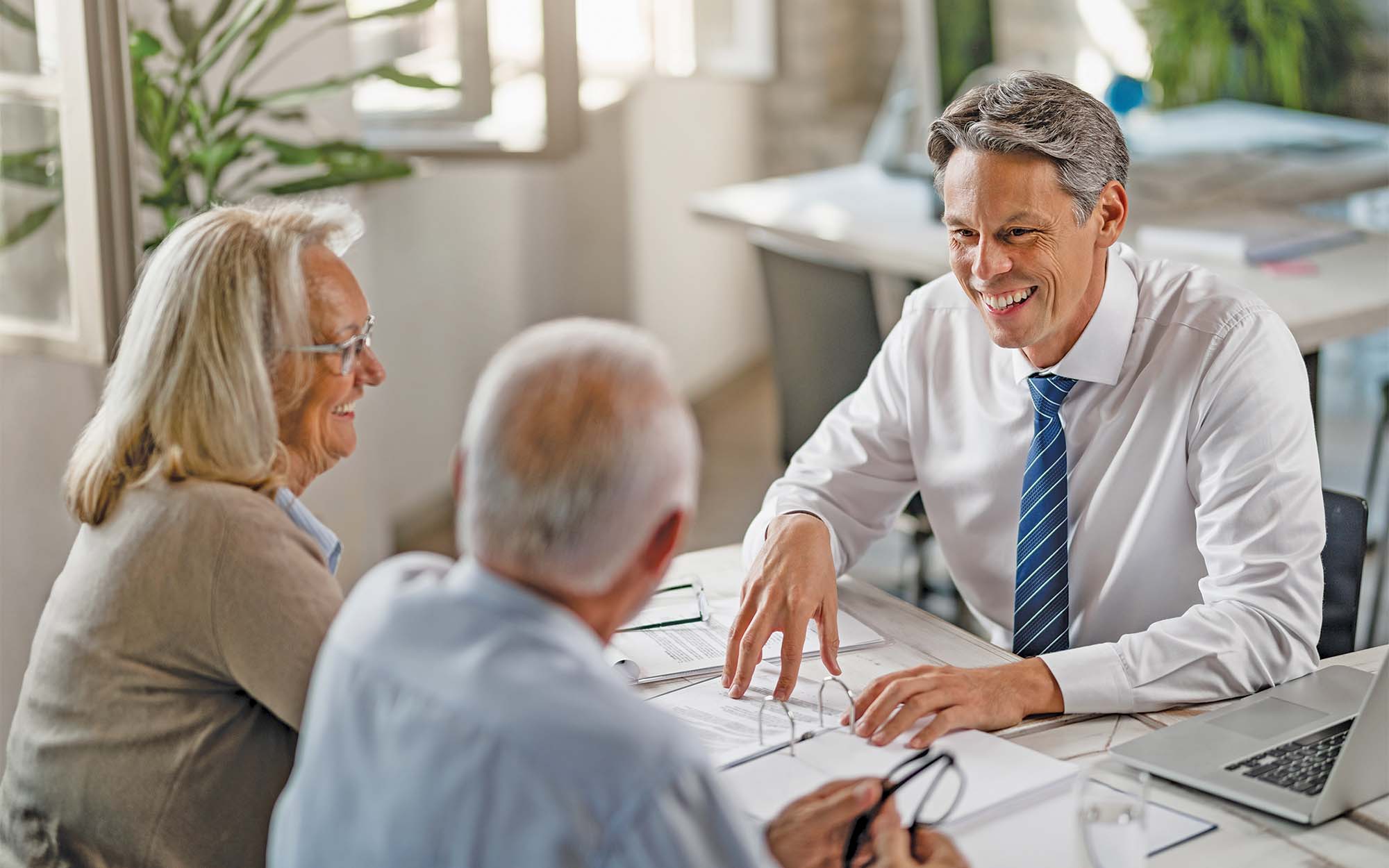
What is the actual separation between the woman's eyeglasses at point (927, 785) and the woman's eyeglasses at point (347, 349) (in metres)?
0.68

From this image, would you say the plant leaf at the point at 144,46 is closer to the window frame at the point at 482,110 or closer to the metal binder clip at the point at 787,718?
the window frame at the point at 482,110

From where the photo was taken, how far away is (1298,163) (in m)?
4.04

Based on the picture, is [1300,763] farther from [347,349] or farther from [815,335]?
[815,335]

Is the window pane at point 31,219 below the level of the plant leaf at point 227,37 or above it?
below

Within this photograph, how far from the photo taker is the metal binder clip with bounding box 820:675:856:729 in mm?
1373

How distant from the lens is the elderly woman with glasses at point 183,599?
1.28m

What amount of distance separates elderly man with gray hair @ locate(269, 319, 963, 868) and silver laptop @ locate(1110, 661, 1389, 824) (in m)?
0.57

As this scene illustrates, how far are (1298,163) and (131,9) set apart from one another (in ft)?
10.1

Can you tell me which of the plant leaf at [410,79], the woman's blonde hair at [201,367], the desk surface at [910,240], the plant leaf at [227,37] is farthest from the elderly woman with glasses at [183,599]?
the desk surface at [910,240]

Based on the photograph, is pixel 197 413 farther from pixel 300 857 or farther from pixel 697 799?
pixel 697 799

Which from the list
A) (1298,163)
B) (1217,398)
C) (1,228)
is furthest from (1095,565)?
(1298,163)

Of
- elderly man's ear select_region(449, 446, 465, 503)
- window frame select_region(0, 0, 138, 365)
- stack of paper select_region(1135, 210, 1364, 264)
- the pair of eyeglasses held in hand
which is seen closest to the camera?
elderly man's ear select_region(449, 446, 465, 503)

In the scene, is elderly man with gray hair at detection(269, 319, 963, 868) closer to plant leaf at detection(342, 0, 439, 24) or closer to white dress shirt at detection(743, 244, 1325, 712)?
white dress shirt at detection(743, 244, 1325, 712)

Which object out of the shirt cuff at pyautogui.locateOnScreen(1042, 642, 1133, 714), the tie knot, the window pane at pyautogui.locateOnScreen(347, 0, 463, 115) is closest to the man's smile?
the tie knot
